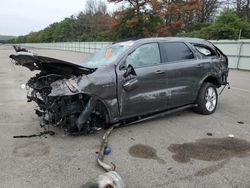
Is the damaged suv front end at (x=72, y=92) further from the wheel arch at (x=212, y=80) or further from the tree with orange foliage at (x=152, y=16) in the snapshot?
the tree with orange foliage at (x=152, y=16)

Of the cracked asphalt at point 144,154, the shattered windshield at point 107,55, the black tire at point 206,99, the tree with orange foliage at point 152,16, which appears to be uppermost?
Result: the tree with orange foliage at point 152,16

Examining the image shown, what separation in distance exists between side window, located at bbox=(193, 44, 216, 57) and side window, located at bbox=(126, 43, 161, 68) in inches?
52.8

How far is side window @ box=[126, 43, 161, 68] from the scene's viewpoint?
18.0 feet

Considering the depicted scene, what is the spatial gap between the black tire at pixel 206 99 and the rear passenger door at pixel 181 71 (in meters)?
0.19

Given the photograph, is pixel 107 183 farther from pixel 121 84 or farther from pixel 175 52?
pixel 175 52

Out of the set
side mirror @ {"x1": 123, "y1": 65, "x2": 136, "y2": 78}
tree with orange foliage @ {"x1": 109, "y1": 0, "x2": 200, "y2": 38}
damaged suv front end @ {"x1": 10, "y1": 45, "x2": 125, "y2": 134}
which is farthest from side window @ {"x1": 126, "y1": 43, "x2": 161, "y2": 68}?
tree with orange foliage @ {"x1": 109, "y1": 0, "x2": 200, "y2": 38}

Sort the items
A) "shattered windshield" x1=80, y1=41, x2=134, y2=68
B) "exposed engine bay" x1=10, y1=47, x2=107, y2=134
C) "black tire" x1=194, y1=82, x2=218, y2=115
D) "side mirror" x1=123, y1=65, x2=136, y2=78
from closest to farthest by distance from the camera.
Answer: "exposed engine bay" x1=10, y1=47, x2=107, y2=134
"side mirror" x1=123, y1=65, x2=136, y2=78
"shattered windshield" x1=80, y1=41, x2=134, y2=68
"black tire" x1=194, y1=82, x2=218, y2=115

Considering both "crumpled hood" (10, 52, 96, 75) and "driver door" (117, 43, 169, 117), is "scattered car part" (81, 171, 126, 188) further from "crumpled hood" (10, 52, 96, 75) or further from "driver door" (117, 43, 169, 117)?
"crumpled hood" (10, 52, 96, 75)

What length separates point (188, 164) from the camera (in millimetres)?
4141

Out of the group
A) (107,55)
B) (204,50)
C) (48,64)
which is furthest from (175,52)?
(48,64)

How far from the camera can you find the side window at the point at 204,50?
675cm

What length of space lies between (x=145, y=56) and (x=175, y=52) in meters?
0.87

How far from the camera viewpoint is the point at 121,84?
518 centimetres

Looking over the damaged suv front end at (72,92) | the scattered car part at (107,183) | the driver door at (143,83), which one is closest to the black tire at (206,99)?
the driver door at (143,83)
